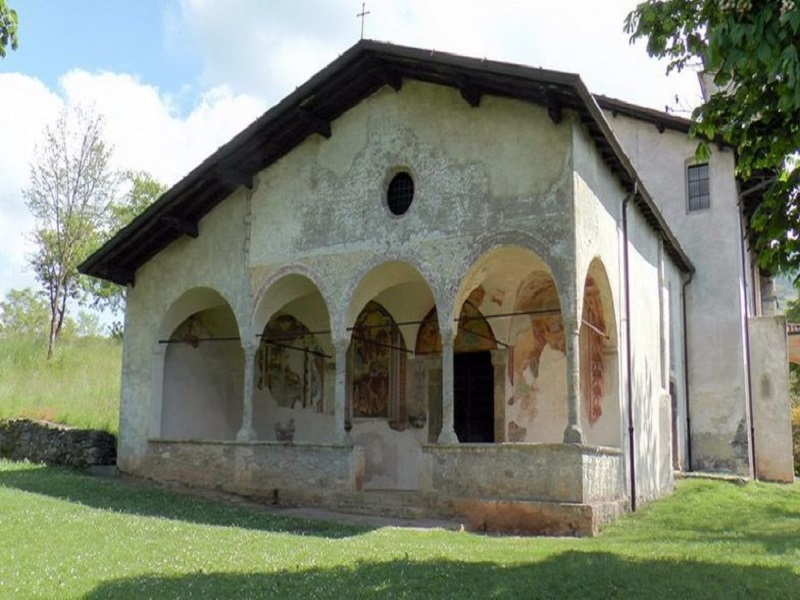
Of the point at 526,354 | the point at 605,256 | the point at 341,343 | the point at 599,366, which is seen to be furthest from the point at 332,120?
the point at 599,366

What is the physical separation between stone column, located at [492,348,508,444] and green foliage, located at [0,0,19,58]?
34.2ft

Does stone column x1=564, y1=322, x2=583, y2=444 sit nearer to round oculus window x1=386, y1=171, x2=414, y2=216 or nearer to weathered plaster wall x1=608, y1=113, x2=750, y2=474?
round oculus window x1=386, y1=171, x2=414, y2=216

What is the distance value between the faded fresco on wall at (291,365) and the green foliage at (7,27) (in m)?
11.0

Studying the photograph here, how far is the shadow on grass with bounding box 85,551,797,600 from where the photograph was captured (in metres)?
6.79

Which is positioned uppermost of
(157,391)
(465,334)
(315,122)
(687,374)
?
(315,122)

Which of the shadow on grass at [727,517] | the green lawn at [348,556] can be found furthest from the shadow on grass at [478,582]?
the shadow on grass at [727,517]

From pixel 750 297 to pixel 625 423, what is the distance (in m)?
9.42

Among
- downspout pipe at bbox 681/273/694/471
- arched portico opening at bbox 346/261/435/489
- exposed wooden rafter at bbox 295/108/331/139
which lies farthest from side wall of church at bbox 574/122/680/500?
exposed wooden rafter at bbox 295/108/331/139

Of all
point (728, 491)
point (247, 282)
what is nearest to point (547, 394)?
point (728, 491)

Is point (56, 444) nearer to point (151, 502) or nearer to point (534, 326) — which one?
point (151, 502)

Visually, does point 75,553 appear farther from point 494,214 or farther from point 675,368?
point 675,368

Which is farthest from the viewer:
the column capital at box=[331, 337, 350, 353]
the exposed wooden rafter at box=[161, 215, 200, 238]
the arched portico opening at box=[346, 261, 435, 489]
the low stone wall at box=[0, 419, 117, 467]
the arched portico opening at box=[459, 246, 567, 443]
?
the low stone wall at box=[0, 419, 117, 467]

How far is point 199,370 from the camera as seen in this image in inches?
657

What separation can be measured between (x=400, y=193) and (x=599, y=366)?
431 centimetres
